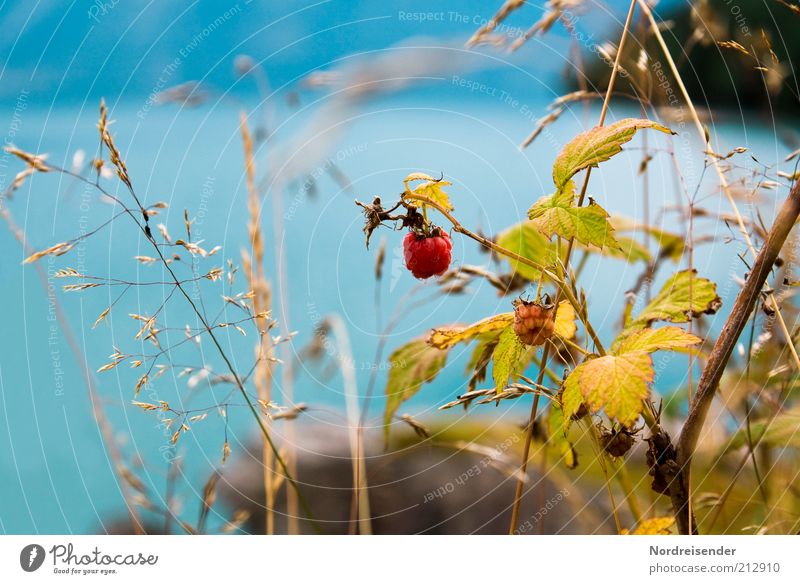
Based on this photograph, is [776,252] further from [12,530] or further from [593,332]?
[12,530]

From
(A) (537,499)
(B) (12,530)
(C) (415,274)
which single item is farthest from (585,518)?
(B) (12,530)

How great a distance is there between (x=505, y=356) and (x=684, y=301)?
22cm

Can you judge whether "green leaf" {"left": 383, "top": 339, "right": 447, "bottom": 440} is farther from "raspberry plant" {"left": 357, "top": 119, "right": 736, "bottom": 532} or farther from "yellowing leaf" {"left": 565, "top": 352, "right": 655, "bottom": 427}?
"yellowing leaf" {"left": 565, "top": 352, "right": 655, "bottom": 427}

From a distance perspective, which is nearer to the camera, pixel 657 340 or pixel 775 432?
pixel 657 340

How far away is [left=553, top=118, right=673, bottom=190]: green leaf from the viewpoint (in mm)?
729

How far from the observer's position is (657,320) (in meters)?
0.83

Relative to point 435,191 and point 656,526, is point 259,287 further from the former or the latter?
point 656,526

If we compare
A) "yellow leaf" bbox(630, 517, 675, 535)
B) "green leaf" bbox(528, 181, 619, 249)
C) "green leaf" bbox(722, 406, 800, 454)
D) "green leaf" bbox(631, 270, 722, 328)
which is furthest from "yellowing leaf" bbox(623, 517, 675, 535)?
"green leaf" bbox(528, 181, 619, 249)

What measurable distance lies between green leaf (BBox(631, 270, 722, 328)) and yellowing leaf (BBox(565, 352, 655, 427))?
0.13 meters

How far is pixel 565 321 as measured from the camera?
2.84 feet

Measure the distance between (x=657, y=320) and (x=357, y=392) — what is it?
44cm

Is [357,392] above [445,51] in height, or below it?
below

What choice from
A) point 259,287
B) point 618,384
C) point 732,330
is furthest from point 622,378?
point 259,287
